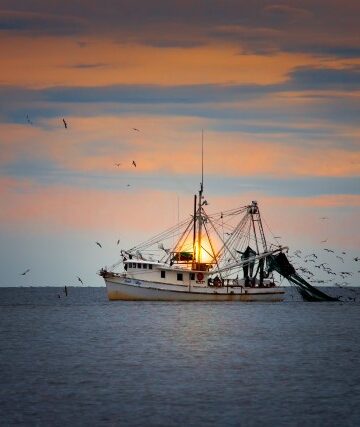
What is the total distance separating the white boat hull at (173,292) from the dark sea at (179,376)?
29332 mm

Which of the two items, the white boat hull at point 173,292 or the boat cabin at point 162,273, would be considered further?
the white boat hull at point 173,292

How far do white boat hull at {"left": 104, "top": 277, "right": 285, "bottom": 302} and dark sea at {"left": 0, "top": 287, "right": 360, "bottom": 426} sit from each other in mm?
29332

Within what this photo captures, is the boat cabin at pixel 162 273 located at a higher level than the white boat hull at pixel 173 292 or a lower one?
higher

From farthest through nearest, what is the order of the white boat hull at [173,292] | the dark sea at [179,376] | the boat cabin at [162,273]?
the white boat hull at [173,292] < the boat cabin at [162,273] < the dark sea at [179,376]

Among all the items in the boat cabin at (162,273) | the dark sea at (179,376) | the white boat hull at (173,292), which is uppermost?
the boat cabin at (162,273)

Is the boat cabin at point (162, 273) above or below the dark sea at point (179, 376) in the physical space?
above

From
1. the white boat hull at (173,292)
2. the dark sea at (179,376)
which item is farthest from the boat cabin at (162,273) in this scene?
the dark sea at (179,376)

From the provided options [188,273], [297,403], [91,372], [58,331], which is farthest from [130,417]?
[188,273]

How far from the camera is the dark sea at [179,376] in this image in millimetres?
36562

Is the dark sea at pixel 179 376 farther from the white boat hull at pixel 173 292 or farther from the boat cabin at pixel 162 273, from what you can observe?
the white boat hull at pixel 173 292

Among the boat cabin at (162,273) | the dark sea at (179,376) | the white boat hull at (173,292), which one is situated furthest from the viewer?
the white boat hull at (173,292)

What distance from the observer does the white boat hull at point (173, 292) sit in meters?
121

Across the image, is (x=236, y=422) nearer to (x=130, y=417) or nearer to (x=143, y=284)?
(x=130, y=417)

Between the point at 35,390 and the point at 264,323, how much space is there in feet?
195
